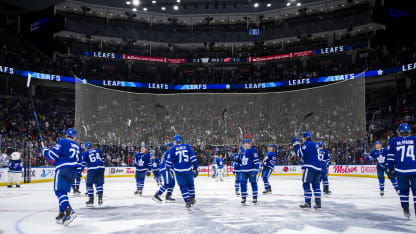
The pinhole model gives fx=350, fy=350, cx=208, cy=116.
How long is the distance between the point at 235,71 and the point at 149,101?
15.2 meters

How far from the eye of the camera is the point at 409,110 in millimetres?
27016

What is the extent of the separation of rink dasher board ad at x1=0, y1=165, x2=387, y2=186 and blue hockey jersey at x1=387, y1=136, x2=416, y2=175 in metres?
15.8

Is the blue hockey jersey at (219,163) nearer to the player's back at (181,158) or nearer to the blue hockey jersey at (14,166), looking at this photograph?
the blue hockey jersey at (14,166)

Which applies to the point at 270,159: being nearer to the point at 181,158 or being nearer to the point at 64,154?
the point at 181,158

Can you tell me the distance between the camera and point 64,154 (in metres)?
6.94

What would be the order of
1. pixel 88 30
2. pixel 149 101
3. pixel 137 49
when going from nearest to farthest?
pixel 149 101
pixel 88 30
pixel 137 49

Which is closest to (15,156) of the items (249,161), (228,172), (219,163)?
(219,163)

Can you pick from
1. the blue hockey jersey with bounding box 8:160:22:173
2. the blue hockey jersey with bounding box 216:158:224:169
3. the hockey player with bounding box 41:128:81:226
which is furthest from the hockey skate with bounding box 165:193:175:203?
the blue hockey jersey with bounding box 8:160:22:173

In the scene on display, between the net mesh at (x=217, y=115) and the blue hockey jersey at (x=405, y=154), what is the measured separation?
622 inches

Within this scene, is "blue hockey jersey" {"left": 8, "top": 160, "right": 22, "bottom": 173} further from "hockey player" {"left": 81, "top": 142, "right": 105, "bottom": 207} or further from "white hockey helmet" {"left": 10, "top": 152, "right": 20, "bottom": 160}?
"hockey player" {"left": 81, "top": 142, "right": 105, "bottom": 207}

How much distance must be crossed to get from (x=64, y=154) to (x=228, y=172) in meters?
20.0

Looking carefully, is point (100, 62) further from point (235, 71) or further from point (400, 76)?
point (400, 76)

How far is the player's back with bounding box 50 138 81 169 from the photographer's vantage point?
688cm

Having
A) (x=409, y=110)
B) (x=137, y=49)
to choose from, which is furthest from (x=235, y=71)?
(x=409, y=110)
